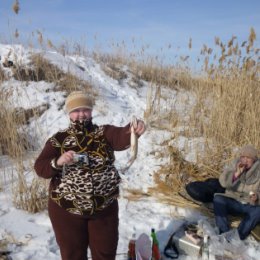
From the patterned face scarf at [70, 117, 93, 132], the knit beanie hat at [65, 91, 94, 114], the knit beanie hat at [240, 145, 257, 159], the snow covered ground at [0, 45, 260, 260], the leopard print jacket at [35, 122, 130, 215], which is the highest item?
the knit beanie hat at [65, 91, 94, 114]

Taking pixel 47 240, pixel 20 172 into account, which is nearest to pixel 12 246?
pixel 47 240

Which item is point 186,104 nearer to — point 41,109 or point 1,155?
point 41,109

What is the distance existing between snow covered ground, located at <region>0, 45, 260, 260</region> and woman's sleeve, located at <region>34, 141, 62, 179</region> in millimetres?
1017

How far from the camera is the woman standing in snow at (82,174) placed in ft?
5.90

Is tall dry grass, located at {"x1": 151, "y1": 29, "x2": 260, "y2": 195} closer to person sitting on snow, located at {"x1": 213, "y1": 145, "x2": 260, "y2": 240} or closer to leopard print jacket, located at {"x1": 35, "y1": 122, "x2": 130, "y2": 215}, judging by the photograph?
person sitting on snow, located at {"x1": 213, "y1": 145, "x2": 260, "y2": 240}

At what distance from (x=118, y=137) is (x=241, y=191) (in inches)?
77.6

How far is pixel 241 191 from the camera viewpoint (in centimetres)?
331

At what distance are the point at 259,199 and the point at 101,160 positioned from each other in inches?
78.4

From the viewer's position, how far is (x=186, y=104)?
525 cm

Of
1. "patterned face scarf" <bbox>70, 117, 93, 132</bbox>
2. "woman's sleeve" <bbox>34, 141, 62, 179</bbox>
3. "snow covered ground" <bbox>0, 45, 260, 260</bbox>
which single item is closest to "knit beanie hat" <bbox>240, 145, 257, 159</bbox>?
"snow covered ground" <bbox>0, 45, 260, 260</bbox>

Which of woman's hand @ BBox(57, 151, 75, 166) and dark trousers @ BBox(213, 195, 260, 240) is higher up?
woman's hand @ BBox(57, 151, 75, 166)

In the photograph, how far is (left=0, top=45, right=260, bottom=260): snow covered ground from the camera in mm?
2721

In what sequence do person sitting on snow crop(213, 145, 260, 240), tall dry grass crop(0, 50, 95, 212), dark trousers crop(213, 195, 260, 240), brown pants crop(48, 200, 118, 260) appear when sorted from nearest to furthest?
1. brown pants crop(48, 200, 118, 260)
2. dark trousers crop(213, 195, 260, 240)
3. person sitting on snow crop(213, 145, 260, 240)
4. tall dry grass crop(0, 50, 95, 212)

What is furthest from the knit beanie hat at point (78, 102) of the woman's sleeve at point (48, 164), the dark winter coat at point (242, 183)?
the dark winter coat at point (242, 183)
